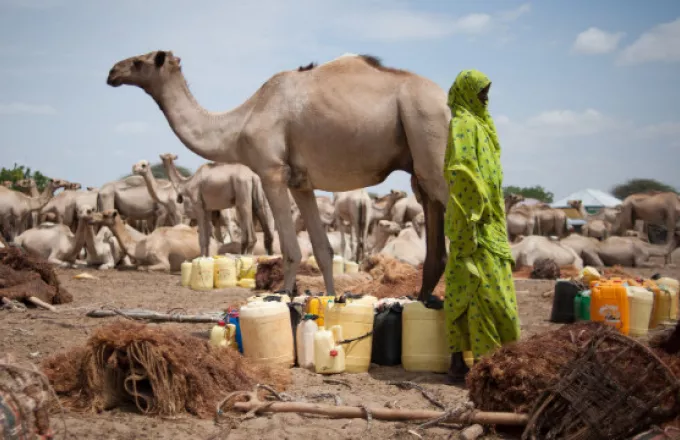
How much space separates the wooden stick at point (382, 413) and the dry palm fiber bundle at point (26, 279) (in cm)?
623

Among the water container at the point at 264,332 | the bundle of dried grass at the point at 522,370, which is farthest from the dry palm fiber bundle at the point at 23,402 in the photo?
the water container at the point at 264,332

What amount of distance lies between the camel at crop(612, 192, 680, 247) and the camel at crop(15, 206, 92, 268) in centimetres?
1940

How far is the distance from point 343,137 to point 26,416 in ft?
16.6

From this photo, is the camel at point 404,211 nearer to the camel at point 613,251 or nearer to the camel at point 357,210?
the camel at point 357,210

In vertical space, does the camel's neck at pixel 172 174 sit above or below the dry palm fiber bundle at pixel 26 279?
above

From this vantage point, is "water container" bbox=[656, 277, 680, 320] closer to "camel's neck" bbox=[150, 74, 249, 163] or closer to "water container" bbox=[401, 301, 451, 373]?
"water container" bbox=[401, 301, 451, 373]

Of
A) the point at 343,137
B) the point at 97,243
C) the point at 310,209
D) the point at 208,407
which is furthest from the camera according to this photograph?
the point at 97,243

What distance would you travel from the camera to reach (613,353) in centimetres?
407

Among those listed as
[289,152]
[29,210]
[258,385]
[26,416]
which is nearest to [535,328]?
[289,152]

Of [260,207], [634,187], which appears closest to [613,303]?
[260,207]

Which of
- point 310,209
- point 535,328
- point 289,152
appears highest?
point 289,152

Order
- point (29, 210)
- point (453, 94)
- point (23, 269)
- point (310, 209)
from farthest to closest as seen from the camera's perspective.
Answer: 1. point (29, 210)
2. point (23, 269)
3. point (310, 209)
4. point (453, 94)

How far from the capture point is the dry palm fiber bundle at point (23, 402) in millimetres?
3273

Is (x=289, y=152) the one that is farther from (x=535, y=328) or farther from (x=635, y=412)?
(x=635, y=412)
